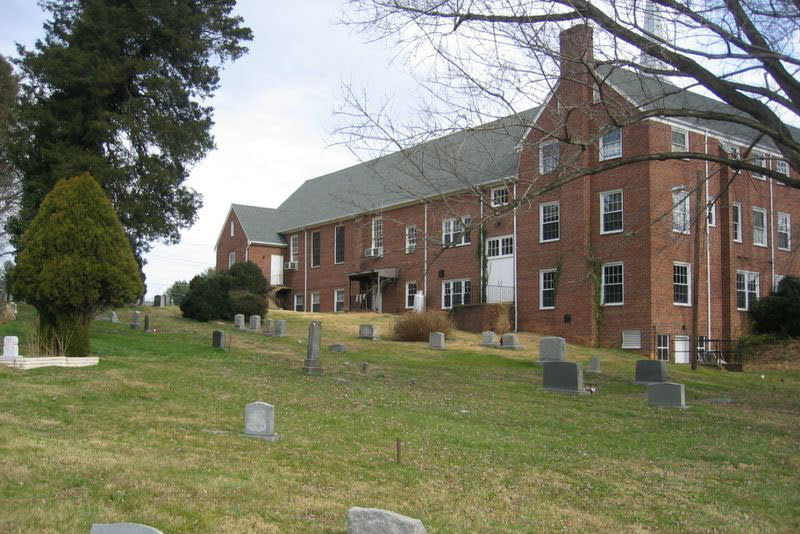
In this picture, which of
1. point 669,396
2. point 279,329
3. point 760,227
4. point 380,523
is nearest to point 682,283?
point 760,227

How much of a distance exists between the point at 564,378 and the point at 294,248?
3761cm

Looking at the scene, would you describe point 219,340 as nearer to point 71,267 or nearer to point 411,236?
point 71,267

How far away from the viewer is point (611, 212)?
107 feet

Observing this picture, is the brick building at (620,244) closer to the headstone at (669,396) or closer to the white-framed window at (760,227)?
the white-framed window at (760,227)

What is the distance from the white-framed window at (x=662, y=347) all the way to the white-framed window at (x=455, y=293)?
998cm

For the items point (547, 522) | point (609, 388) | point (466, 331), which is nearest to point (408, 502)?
point (547, 522)

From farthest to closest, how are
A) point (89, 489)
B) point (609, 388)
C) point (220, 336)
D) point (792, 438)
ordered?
point (220, 336) < point (609, 388) < point (792, 438) < point (89, 489)

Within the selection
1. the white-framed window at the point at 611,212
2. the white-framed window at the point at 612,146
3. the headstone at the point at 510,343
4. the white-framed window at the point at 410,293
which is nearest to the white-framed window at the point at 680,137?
the white-framed window at the point at 612,146

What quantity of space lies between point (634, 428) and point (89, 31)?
2284 centimetres

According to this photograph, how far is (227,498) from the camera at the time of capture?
772 centimetres

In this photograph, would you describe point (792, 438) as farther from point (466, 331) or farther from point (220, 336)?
point (466, 331)

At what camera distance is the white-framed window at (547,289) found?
34.0 meters

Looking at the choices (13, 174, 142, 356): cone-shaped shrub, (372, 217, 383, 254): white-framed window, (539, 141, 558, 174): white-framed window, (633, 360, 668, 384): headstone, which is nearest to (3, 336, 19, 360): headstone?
(13, 174, 142, 356): cone-shaped shrub

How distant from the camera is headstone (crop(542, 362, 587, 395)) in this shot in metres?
17.8
